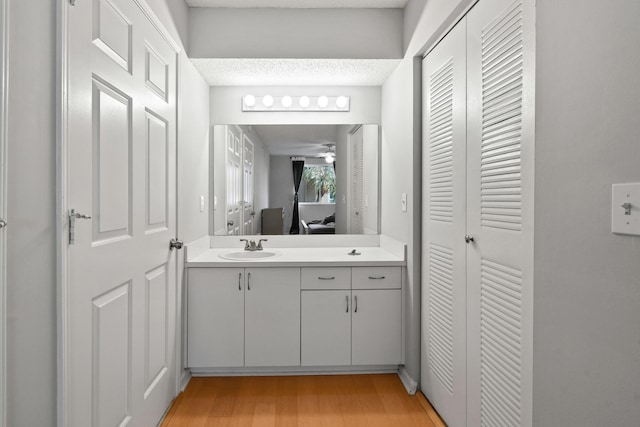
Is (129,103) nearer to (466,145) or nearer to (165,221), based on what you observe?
(165,221)

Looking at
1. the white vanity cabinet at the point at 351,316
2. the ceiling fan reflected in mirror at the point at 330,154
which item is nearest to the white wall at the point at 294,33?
the ceiling fan reflected in mirror at the point at 330,154

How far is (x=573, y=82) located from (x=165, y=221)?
1.90 metres

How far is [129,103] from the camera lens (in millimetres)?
1716

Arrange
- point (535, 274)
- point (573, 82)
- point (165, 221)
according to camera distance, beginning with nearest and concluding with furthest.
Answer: point (573, 82) < point (535, 274) < point (165, 221)

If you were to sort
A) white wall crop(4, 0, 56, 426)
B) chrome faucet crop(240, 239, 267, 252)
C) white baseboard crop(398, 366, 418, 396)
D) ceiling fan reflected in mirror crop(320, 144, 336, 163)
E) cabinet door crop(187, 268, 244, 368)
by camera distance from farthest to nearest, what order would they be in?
1. ceiling fan reflected in mirror crop(320, 144, 336, 163)
2. chrome faucet crop(240, 239, 267, 252)
3. cabinet door crop(187, 268, 244, 368)
4. white baseboard crop(398, 366, 418, 396)
5. white wall crop(4, 0, 56, 426)

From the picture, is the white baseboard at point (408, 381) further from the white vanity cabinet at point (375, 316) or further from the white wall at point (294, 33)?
the white wall at point (294, 33)

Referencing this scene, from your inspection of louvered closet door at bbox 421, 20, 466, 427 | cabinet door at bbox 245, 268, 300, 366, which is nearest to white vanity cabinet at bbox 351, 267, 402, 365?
louvered closet door at bbox 421, 20, 466, 427

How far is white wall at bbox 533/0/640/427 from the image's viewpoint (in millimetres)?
905

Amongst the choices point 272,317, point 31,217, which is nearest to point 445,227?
point 272,317

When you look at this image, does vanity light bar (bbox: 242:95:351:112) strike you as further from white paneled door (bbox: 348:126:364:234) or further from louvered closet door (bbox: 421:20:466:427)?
louvered closet door (bbox: 421:20:466:427)

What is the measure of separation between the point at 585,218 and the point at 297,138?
8.36 ft

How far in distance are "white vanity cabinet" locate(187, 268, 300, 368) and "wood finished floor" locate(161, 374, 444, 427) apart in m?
0.16

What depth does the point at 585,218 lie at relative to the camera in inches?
40.9

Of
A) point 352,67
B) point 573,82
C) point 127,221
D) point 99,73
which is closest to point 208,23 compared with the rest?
point 352,67
